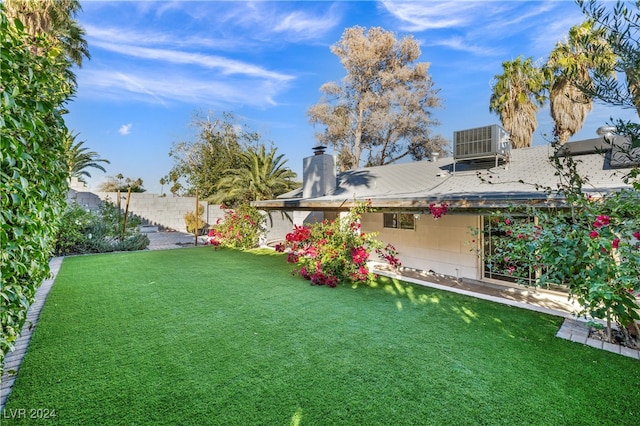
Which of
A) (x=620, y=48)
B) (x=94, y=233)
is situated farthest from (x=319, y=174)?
(x=620, y=48)

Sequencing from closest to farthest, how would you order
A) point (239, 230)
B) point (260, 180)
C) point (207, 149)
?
point (239, 230) < point (260, 180) < point (207, 149)

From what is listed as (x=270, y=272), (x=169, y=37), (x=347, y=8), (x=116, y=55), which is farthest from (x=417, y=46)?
(x=270, y=272)

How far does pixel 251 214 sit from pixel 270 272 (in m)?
5.86

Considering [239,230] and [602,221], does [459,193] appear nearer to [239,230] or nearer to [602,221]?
[602,221]

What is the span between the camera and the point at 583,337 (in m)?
4.64

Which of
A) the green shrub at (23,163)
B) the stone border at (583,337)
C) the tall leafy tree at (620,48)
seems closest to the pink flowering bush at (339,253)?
the stone border at (583,337)

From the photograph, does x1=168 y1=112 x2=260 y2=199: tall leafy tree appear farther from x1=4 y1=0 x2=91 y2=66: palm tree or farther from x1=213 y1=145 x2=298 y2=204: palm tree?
x1=4 y1=0 x2=91 y2=66: palm tree

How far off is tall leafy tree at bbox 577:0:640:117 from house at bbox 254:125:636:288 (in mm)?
3034

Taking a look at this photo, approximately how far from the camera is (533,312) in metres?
5.81

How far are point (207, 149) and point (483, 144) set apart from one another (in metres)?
23.8

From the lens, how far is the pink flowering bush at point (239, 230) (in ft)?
45.7

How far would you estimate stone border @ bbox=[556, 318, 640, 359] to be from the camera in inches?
165

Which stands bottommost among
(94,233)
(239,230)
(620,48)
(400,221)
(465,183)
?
(94,233)

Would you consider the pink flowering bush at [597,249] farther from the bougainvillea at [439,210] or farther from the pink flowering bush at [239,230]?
the pink flowering bush at [239,230]
